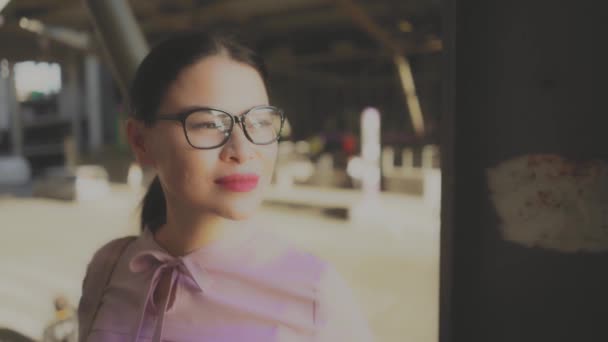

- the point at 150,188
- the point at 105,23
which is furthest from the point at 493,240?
the point at 105,23

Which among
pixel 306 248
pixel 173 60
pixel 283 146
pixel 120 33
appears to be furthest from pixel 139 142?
pixel 283 146

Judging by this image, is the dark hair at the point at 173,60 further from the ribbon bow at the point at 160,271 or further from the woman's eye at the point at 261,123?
the ribbon bow at the point at 160,271

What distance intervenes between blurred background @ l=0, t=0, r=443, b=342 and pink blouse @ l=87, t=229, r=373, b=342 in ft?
1.17

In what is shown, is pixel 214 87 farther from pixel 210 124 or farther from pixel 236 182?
pixel 236 182

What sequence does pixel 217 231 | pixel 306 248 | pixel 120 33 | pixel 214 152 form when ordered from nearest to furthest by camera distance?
pixel 214 152
pixel 217 231
pixel 120 33
pixel 306 248

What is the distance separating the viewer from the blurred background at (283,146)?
3.47 m

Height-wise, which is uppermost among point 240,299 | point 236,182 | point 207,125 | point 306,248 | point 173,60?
point 173,60

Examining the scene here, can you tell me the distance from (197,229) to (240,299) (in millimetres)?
177

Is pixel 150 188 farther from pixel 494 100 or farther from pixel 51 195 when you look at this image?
pixel 51 195

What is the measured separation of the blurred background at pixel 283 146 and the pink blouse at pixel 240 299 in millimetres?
356

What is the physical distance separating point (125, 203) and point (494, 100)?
7.59 m

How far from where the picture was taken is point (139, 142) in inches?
38.0

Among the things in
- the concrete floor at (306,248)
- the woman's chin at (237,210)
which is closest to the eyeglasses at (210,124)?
the woman's chin at (237,210)

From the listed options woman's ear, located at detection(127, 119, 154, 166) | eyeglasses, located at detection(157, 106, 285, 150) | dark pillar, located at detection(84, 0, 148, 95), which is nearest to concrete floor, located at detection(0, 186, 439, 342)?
woman's ear, located at detection(127, 119, 154, 166)
